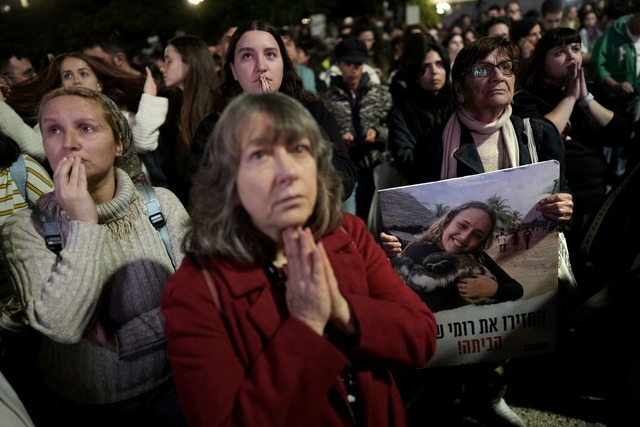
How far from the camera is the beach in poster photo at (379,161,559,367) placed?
2381 mm

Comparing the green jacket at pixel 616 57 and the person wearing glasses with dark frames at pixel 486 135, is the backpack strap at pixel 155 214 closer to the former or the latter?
the person wearing glasses with dark frames at pixel 486 135

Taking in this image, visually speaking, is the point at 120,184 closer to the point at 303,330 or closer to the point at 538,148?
the point at 303,330

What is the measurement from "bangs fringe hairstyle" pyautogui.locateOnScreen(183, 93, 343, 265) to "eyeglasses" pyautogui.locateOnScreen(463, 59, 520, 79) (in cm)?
145

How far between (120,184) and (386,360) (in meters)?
1.33

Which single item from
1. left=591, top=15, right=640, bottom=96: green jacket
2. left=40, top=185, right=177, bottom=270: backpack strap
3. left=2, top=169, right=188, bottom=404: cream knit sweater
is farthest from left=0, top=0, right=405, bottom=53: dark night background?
left=2, top=169, right=188, bottom=404: cream knit sweater

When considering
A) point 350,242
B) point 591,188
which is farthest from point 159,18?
point 350,242

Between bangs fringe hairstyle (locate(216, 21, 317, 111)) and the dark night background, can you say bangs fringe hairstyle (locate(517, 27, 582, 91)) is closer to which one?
bangs fringe hairstyle (locate(216, 21, 317, 111))

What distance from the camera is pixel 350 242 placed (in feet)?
5.58

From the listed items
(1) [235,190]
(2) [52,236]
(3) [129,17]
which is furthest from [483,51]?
(3) [129,17]

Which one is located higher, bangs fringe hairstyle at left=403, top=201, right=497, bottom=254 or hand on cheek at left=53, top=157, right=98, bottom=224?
hand on cheek at left=53, top=157, right=98, bottom=224

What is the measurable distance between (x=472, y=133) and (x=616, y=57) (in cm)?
497

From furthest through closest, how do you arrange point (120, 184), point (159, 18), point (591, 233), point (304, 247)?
→ point (159, 18)
point (591, 233)
point (120, 184)
point (304, 247)

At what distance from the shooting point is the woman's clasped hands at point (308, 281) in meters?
1.35

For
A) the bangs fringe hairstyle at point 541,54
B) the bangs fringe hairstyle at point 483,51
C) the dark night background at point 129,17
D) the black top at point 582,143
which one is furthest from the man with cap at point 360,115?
Result: the dark night background at point 129,17
